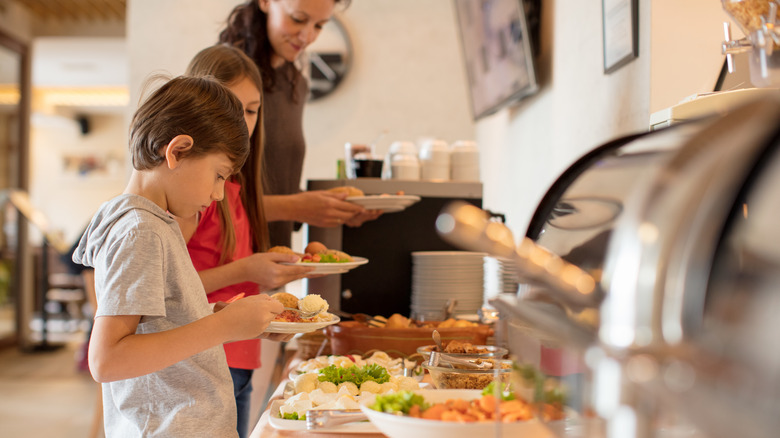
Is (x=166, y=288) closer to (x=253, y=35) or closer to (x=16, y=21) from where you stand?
(x=253, y=35)

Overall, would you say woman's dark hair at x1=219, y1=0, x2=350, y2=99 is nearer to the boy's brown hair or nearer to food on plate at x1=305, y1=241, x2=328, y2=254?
food on plate at x1=305, y1=241, x2=328, y2=254

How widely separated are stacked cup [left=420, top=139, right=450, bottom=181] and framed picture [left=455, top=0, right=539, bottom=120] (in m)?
0.72

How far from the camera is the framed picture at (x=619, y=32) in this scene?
A: 1.76m

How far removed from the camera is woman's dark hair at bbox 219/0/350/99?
231 centimetres

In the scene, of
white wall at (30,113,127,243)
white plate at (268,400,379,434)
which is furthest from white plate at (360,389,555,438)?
white wall at (30,113,127,243)

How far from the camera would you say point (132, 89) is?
4.93 metres

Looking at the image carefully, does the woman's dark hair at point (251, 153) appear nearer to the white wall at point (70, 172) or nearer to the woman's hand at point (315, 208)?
the woman's hand at point (315, 208)

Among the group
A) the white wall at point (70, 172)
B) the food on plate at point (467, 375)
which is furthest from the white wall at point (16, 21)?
the food on plate at point (467, 375)

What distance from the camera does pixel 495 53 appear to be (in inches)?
139

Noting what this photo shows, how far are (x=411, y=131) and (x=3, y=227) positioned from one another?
15.5 feet

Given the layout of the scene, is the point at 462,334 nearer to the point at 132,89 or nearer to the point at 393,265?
the point at 393,265

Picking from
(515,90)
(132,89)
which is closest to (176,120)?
(515,90)

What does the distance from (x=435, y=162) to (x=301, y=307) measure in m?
1.08

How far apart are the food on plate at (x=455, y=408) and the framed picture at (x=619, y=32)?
3.77 ft
